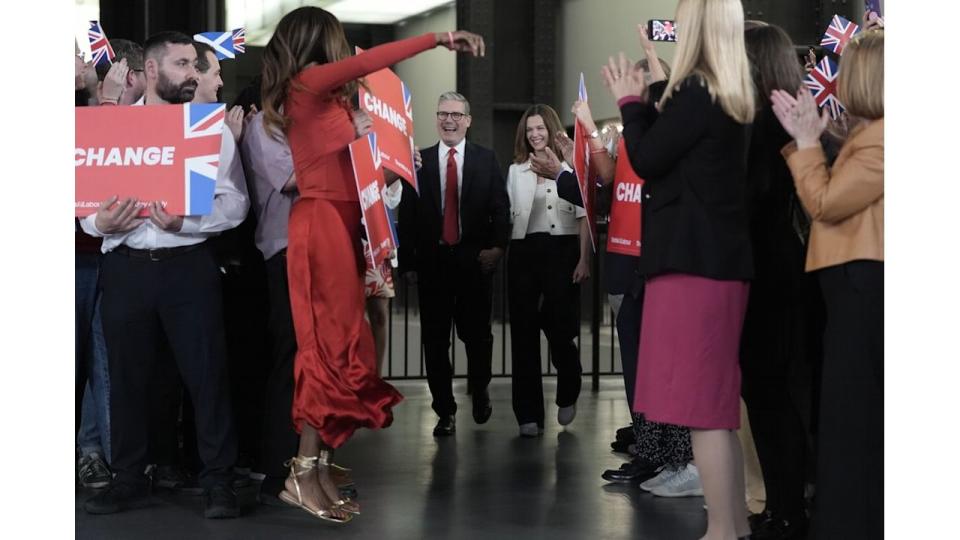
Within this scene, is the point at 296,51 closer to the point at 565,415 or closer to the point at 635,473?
the point at 635,473

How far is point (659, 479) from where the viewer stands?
4.90 m

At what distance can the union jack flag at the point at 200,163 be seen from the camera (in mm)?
4176

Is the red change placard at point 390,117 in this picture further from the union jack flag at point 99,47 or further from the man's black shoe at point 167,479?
the man's black shoe at point 167,479

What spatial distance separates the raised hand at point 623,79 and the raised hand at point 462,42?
0.42 metres

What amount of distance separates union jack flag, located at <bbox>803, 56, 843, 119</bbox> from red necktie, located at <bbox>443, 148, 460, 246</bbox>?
257 centimetres

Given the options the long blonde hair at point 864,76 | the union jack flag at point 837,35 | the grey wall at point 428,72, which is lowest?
the long blonde hair at point 864,76

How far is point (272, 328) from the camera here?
15.4 feet

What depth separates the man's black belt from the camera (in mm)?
4383

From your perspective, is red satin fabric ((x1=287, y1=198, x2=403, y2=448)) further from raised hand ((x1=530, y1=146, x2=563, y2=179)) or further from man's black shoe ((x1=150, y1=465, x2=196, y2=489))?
raised hand ((x1=530, y1=146, x2=563, y2=179))

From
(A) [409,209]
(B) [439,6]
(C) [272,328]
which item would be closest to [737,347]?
(C) [272,328]

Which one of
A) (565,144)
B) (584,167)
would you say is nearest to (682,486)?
(584,167)

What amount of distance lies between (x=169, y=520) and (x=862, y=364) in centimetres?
248

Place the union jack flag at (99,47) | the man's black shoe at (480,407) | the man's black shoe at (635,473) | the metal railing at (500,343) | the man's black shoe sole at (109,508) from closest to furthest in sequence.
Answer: the man's black shoe sole at (109,508), the man's black shoe at (635,473), the union jack flag at (99,47), the man's black shoe at (480,407), the metal railing at (500,343)

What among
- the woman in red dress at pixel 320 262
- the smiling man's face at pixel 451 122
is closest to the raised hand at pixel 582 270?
the smiling man's face at pixel 451 122
